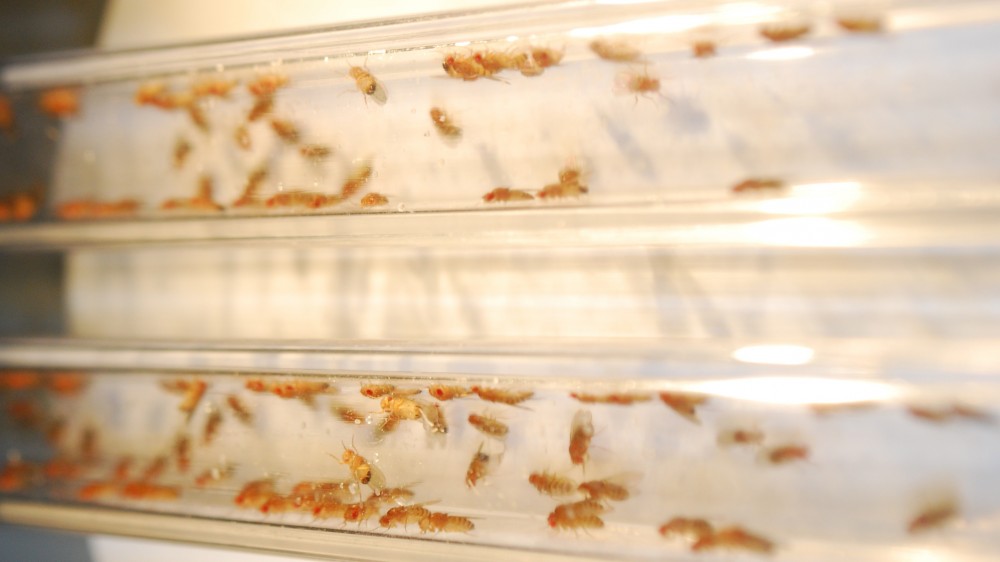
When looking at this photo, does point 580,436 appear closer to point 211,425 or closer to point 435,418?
point 435,418

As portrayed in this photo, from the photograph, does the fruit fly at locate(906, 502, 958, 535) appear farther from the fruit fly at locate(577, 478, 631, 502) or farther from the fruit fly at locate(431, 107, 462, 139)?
the fruit fly at locate(431, 107, 462, 139)

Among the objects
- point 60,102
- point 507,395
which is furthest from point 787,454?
point 60,102

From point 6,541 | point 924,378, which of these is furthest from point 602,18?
point 6,541

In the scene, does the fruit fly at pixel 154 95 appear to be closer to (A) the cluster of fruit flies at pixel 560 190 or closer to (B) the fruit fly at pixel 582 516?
(A) the cluster of fruit flies at pixel 560 190

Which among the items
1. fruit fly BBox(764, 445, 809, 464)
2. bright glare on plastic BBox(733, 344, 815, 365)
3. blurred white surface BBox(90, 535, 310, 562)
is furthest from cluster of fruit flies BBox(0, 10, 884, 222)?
blurred white surface BBox(90, 535, 310, 562)

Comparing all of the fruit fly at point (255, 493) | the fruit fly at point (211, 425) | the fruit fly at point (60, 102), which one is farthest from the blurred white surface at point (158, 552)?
the fruit fly at point (60, 102)
